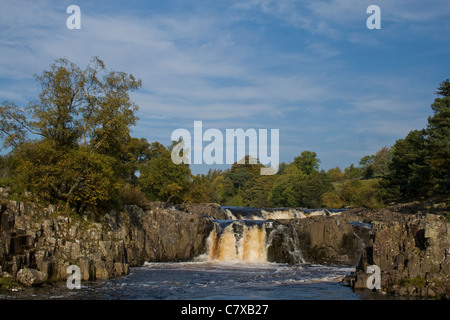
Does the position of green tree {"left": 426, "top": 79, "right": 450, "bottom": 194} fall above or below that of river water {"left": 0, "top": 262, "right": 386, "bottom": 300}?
above

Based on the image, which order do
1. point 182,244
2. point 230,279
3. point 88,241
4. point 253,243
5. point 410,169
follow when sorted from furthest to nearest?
1. point 410,169
2. point 253,243
3. point 182,244
4. point 88,241
5. point 230,279

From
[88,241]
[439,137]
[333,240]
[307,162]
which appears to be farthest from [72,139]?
[307,162]

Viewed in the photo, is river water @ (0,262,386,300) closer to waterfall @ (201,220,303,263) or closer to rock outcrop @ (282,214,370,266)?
rock outcrop @ (282,214,370,266)

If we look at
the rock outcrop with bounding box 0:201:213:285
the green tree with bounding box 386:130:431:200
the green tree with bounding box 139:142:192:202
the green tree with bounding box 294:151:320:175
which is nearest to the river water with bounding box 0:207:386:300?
the rock outcrop with bounding box 0:201:213:285

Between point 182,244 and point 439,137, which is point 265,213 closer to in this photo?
point 182,244

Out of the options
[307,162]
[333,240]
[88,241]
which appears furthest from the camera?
[307,162]

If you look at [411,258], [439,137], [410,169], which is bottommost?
[411,258]

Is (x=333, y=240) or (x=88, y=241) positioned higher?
(x=88, y=241)

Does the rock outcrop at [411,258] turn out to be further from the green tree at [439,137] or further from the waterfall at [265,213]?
the green tree at [439,137]

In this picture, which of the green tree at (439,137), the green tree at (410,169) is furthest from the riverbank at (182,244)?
the green tree at (410,169)
